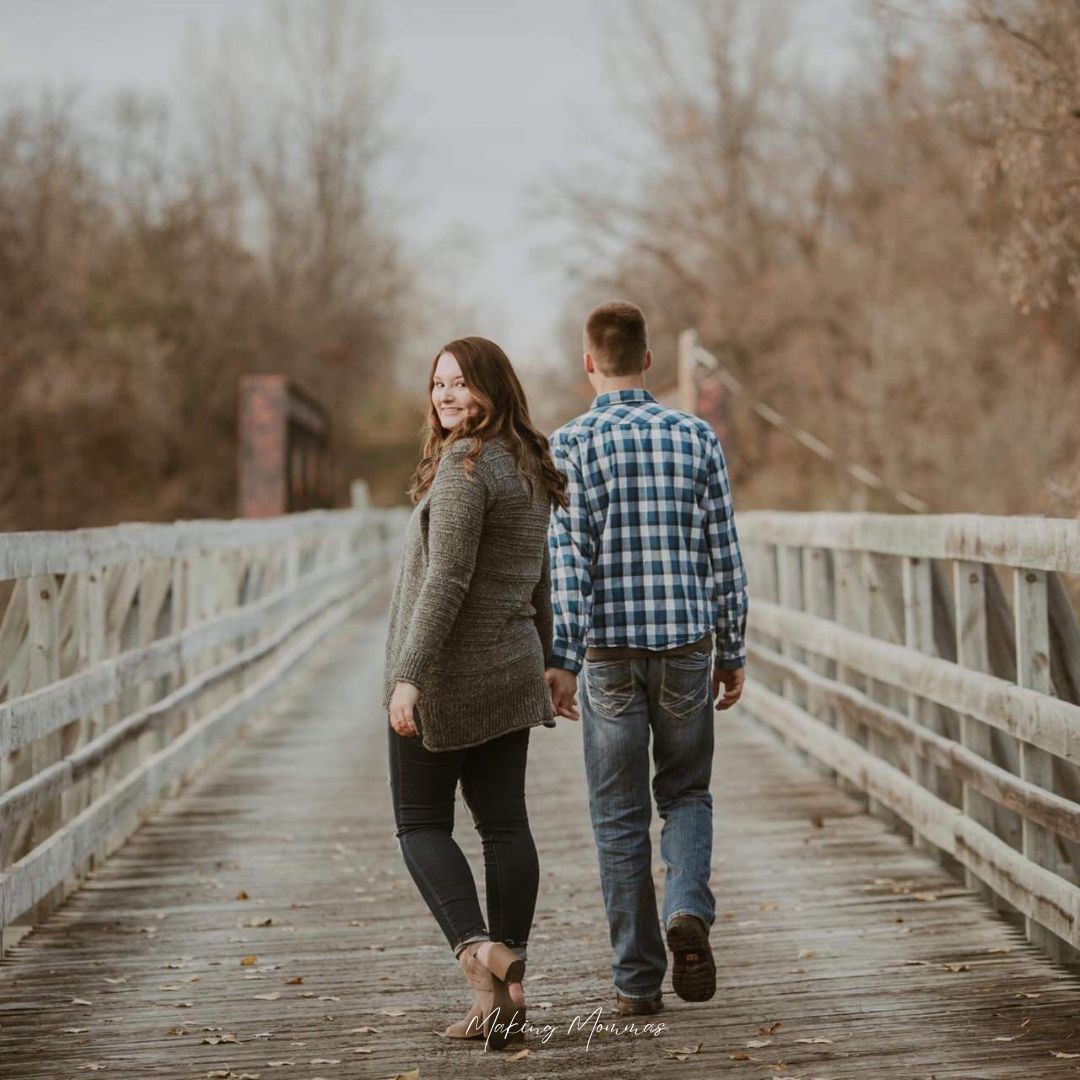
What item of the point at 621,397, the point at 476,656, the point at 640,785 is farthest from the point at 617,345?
the point at 640,785

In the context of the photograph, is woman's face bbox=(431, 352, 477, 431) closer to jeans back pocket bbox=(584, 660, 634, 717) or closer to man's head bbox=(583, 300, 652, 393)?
man's head bbox=(583, 300, 652, 393)

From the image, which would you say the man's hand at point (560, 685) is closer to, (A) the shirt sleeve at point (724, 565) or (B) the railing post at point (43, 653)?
(A) the shirt sleeve at point (724, 565)

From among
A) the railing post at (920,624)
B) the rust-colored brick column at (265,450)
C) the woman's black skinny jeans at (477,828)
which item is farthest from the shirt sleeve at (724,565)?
the rust-colored brick column at (265,450)

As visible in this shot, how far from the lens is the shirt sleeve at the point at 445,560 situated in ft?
13.8

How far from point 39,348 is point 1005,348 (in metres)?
17.4

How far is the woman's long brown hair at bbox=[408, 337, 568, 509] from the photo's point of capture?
4.40 m

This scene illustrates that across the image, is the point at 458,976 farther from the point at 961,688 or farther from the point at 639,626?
the point at 961,688

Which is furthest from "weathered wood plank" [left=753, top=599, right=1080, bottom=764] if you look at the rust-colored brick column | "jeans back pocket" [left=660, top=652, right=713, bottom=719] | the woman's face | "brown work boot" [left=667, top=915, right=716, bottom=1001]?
the rust-colored brick column

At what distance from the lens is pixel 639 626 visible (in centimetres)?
467

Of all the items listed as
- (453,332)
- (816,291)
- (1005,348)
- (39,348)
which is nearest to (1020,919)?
(1005,348)

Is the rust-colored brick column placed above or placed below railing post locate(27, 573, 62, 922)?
above

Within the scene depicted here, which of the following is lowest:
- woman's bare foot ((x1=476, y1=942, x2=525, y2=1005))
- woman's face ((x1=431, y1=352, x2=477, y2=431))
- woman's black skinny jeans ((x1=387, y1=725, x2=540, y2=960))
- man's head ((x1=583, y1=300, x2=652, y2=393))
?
woman's bare foot ((x1=476, y1=942, x2=525, y2=1005))

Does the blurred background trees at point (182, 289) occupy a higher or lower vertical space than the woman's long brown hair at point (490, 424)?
higher

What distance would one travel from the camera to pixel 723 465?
486 cm
